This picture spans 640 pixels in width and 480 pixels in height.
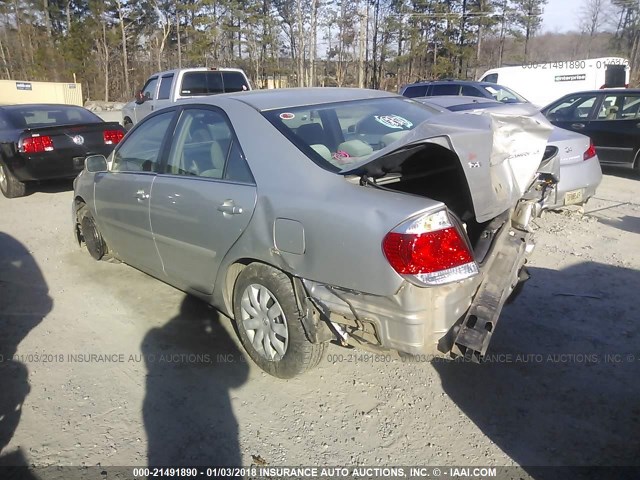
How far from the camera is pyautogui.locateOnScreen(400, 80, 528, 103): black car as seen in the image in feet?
36.5

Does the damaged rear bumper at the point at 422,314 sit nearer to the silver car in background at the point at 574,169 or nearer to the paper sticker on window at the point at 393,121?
the paper sticker on window at the point at 393,121

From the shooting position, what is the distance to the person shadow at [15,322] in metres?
2.61

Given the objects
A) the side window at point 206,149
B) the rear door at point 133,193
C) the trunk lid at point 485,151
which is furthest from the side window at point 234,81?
the trunk lid at point 485,151

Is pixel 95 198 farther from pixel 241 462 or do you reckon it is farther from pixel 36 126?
pixel 36 126

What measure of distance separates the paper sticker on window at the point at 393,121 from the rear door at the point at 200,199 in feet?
3.25

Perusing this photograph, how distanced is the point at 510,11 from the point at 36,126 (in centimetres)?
3874

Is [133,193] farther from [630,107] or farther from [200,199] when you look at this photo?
[630,107]

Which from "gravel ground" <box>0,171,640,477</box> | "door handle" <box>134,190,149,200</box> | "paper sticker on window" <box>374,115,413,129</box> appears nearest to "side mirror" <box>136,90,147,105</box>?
"gravel ground" <box>0,171,640,477</box>

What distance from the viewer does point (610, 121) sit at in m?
8.78

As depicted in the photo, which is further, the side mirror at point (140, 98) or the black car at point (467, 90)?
the side mirror at point (140, 98)

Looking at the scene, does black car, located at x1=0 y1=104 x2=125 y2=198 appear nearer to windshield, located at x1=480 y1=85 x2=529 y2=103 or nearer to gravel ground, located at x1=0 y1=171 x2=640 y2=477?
gravel ground, located at x1=0 y1=171 x2=640 y2=477

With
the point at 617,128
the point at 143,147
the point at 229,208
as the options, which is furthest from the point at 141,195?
the point at 617,128

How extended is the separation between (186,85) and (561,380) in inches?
409

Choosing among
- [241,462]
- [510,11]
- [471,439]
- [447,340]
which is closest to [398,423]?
[471,439]
